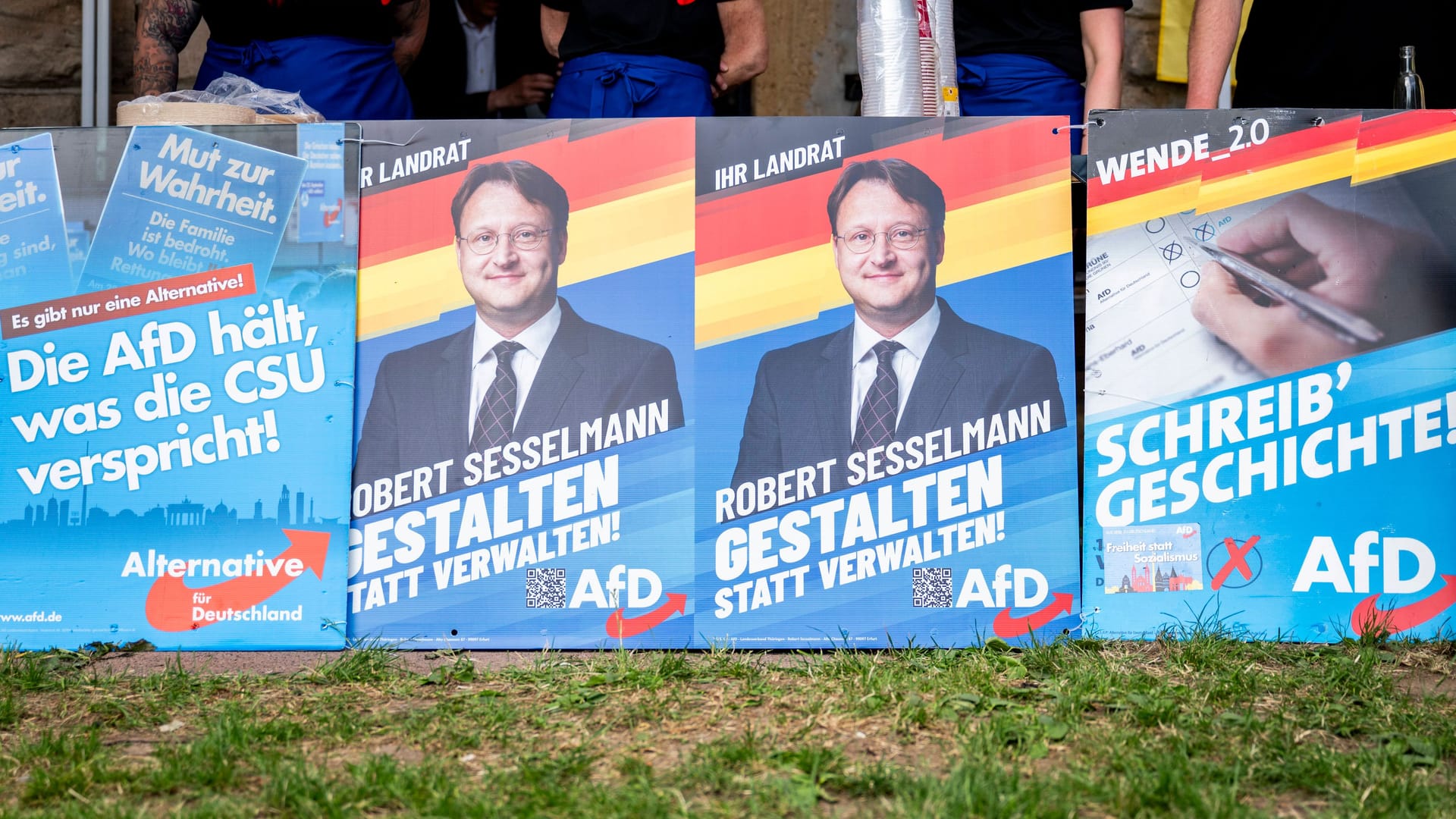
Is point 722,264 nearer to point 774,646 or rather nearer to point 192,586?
point 774,646

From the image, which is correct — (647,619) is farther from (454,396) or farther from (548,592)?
(454,396)

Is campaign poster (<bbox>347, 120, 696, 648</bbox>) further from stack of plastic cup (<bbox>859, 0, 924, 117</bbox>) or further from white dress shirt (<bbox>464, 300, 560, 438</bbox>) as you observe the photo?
stack of plastic cup (<bbox>859, 0, 924, 117</bbox>)

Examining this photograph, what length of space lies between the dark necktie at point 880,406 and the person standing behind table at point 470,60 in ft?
8.32

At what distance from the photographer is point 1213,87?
3.70 meters

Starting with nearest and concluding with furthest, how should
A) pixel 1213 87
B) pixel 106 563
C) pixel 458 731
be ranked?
1. pixel 458 731
2. pixel 106 563
3. pixel 1213 87

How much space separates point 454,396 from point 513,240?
44 cm

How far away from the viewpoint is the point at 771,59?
226 inches

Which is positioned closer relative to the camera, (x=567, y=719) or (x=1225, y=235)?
(x=567, y=719)

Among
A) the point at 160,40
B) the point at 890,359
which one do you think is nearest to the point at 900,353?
the point at 890,359

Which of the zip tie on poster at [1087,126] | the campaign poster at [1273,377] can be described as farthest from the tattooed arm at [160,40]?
the campaign poster at [1273,377]

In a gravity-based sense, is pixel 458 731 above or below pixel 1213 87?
below

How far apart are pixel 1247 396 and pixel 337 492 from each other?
237 centimetres

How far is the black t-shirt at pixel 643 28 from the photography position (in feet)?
13.2

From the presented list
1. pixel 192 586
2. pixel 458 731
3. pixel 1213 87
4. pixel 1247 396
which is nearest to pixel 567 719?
pixel 458 731
